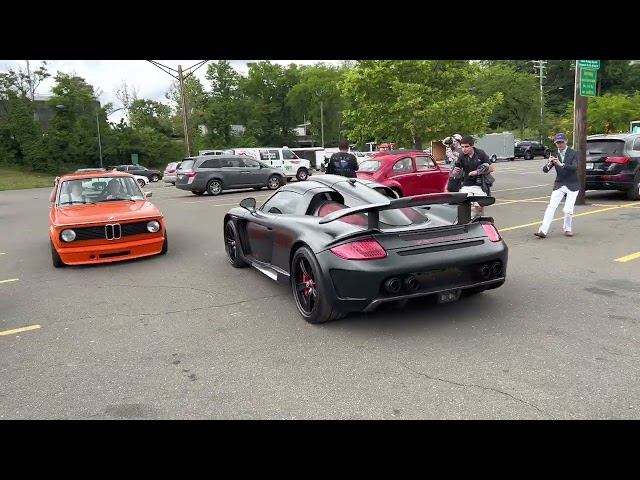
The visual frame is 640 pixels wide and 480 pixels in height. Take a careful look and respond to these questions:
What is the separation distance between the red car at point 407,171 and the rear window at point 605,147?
11.9 feet

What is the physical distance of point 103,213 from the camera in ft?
24.9

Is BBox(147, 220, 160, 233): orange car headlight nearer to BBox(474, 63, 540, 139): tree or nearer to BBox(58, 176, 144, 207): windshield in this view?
BBox(58, 176, 144, 207): windshield

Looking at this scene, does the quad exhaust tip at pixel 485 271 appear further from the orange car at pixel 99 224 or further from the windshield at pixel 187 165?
the windshield at pixel 187 165

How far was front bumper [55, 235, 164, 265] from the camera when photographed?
23.9 feet

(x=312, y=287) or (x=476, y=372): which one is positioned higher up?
(x=312, y=287)

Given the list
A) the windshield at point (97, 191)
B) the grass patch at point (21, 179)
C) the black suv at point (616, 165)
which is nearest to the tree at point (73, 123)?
the grass patch at point (21, 179)

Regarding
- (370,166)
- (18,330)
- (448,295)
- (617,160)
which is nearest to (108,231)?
(18,330)

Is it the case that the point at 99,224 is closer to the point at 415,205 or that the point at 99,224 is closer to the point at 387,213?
the point at 387,213

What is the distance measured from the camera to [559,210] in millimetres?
11680

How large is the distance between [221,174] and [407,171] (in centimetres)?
907

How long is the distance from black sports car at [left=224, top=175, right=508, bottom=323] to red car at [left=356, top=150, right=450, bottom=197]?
7831 mm

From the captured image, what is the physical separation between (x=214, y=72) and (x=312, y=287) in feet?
228
